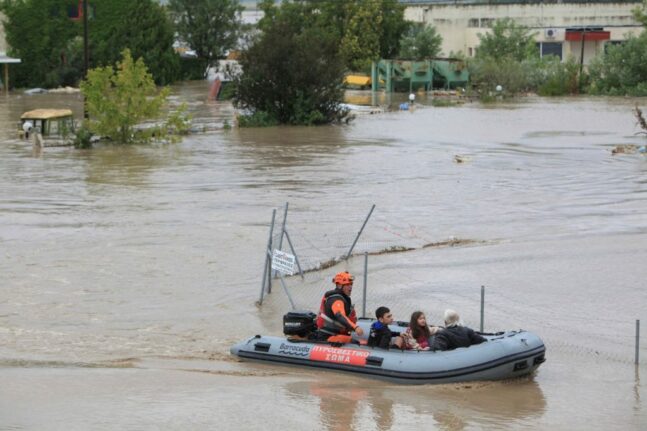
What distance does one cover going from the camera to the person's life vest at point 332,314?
1466cm

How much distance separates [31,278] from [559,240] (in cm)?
977

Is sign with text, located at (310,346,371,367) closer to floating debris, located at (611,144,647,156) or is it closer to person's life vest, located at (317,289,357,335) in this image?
person's life vest, located at (317,289,357,335)

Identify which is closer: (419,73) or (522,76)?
(522,76)

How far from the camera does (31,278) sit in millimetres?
20125

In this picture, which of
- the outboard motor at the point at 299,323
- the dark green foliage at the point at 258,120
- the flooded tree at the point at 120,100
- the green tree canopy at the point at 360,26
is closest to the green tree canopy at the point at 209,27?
the green tree canopy at the point at 360,26

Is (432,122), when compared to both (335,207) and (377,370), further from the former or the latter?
(377,370)

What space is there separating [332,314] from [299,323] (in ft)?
1.60

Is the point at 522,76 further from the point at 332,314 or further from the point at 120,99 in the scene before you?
the point at 332,314

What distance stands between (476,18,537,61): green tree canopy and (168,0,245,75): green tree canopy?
1661 cm

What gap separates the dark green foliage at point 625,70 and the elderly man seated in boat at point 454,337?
171ft

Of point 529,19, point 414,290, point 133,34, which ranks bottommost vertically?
point 414,290

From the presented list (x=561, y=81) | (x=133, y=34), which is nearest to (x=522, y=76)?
(x=561, y=81)

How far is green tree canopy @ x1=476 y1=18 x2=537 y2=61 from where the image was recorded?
7669 centimetres

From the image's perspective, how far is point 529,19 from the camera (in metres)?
86.0
